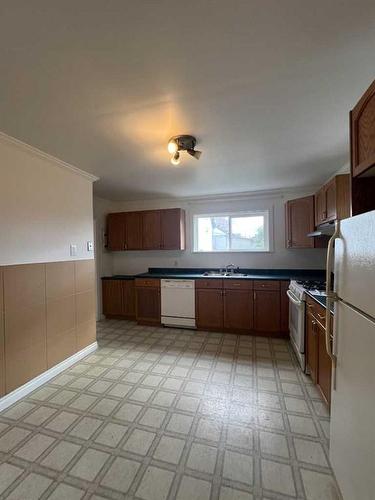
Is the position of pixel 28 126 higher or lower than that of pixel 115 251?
higher

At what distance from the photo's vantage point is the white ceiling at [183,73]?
1021 millimetres

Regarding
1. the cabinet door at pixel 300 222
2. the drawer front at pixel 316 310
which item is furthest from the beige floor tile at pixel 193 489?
the cabinet door at pixel 300 222

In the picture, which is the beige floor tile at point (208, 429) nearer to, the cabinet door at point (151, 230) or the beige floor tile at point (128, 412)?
the beige floor tile at point (128, 412)

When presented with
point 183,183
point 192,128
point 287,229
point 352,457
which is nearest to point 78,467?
point 352,457

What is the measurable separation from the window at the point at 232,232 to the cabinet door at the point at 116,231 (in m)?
1.45

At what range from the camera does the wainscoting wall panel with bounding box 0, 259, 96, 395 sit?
82.6 inches

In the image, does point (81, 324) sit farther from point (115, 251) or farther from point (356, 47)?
point (356, 47)

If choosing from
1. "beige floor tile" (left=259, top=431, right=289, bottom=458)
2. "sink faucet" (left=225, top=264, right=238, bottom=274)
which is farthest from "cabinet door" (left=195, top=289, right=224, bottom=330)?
"beige floor tile" (left=259, top=431, right=289, bottom=458)

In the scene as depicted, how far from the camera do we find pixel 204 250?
4641mm

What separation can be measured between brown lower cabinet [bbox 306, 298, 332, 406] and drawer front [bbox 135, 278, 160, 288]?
2487 mm

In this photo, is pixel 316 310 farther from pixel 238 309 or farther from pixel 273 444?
pixel 238 309

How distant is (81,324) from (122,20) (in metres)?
2.96

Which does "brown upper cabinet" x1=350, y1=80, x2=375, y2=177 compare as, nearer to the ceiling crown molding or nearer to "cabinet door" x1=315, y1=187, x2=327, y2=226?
"cabinet door" x1=315, y1=187, x2=327, y2=226

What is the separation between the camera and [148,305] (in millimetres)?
4223
